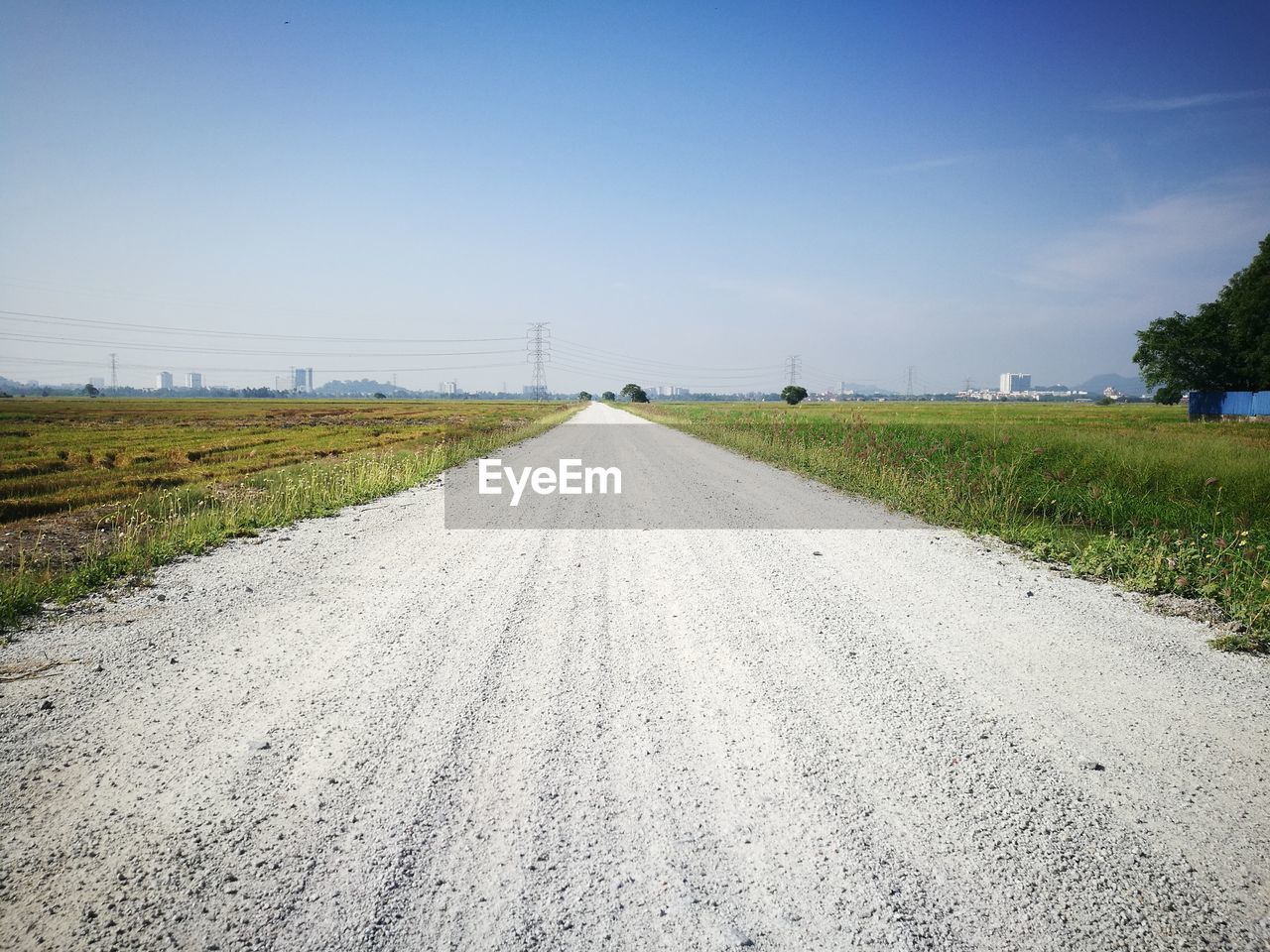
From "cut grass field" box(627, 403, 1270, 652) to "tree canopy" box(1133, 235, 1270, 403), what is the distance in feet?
165

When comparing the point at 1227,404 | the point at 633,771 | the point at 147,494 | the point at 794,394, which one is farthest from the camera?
the point at 794,394

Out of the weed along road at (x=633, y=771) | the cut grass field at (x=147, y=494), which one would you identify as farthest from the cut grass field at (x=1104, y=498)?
the cut grass field at (x=147, y=494)

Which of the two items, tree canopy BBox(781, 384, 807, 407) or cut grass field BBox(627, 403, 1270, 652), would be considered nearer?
cut grass field BBox(627, 403, 1270, 652)

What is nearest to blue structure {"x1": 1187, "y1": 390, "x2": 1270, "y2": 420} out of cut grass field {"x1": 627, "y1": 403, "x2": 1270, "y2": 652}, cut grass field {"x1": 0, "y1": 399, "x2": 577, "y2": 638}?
cut grass field {"x1": 627, "y1": 403, "x2": 1270, "y2": 652}

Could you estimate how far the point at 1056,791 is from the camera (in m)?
2.87

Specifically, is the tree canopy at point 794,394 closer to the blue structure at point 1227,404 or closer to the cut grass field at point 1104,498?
the blue structure at point 1227,404

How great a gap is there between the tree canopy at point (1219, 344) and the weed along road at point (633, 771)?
205 ft

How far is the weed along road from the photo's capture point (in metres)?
2.18

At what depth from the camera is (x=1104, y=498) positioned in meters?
8.94

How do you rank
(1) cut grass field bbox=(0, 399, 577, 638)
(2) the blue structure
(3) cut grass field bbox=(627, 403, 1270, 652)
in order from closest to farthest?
(3) cut grass field bbox=(627, 403, 1270, 652)
(1) cut grass field bbox=(0, 399, 577, 638)
(2) the blue structure

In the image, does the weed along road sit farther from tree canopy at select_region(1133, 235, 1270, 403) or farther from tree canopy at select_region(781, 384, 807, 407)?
tree canopy at select_region(781, 384, 807, 407)

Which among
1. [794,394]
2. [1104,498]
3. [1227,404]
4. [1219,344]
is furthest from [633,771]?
[794,394]

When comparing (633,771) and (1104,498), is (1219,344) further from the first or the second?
(633,771)

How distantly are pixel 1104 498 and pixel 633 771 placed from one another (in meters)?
9.25
